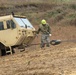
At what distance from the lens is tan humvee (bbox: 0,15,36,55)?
65.9ft

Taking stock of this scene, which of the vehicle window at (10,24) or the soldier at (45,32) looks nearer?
the vehicle window at (10,24)

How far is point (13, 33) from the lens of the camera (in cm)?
2011

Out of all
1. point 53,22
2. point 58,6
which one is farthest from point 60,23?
point 58,6

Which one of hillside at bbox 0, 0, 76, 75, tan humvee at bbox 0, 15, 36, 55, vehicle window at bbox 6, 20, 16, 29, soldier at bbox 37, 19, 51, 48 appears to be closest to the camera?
hillside at bbox 0, 0, 76, 75

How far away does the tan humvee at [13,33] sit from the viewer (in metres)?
20.1

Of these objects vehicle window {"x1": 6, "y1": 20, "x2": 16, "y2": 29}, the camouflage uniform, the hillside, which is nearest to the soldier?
the camouflage uniform

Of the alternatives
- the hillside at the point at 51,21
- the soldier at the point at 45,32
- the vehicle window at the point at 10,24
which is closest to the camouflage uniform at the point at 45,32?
the soldier at the point at 45,32

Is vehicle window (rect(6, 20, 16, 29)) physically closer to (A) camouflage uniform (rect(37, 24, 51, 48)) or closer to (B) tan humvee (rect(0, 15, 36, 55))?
(B) tan humvee (rect(0, 15, 36, 55))

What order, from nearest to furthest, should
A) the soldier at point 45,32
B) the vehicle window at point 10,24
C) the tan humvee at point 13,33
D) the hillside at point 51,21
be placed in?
the hillside at point 51,21, the tan humvee at point 13,33, the vehicle window at point 10,24, the soldier at point 45,32

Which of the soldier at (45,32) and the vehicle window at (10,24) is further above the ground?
the vehicle window at (10,24)

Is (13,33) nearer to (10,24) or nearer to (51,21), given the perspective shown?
(10,24)

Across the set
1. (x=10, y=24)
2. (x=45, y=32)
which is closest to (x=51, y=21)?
(x=45, y=32)

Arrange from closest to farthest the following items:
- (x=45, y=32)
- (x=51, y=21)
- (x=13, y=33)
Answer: (x=13, y=33), (x=45, y=32), (x=51, y=21)

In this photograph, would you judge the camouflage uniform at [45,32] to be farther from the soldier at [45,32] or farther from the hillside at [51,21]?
the hillside at [51,21]
